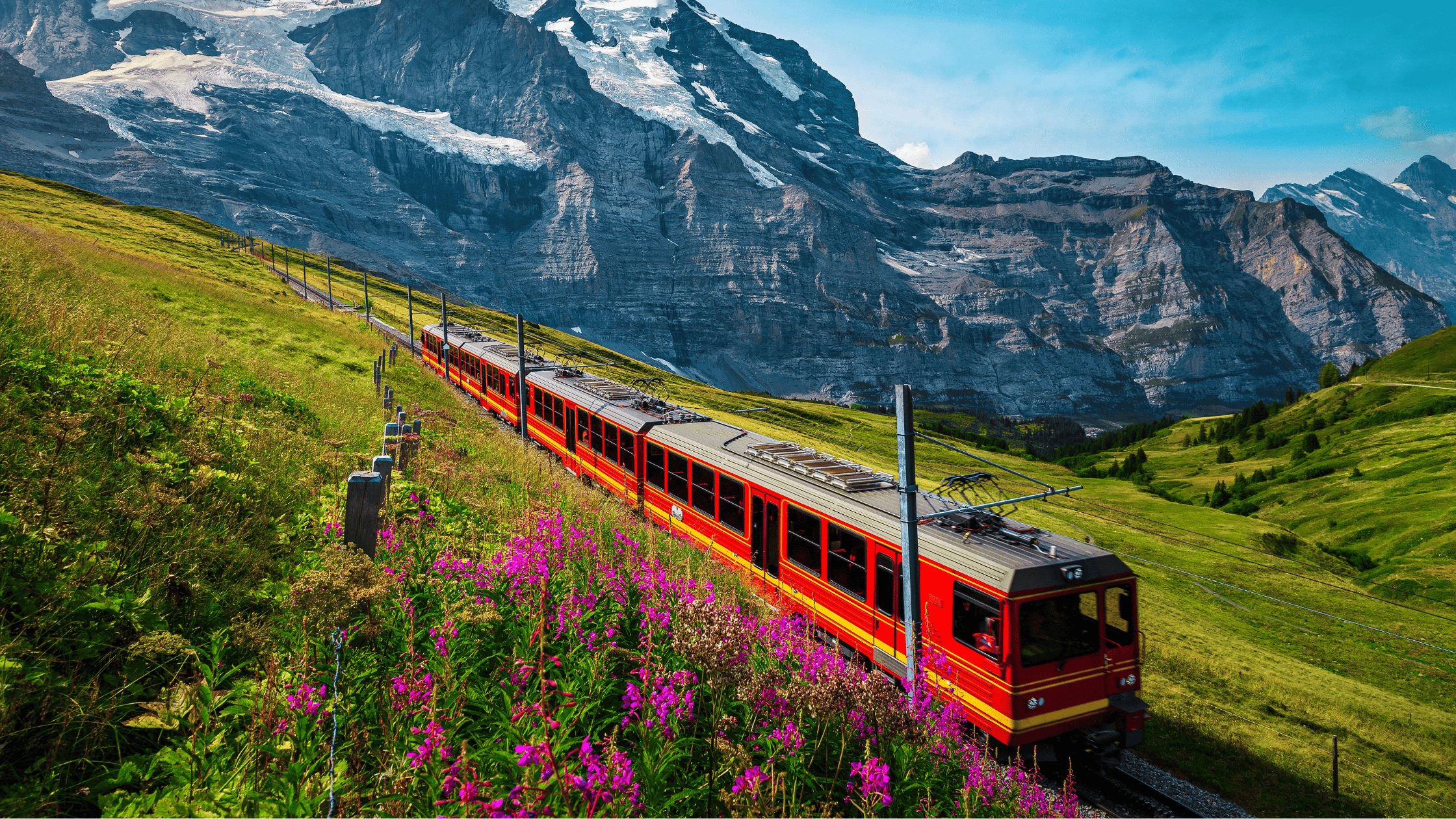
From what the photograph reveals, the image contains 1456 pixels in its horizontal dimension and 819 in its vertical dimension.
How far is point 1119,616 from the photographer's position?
10109 mm

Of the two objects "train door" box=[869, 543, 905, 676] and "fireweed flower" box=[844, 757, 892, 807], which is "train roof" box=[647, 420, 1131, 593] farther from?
"fireweed flower" box=[844, 757, 892, 807]

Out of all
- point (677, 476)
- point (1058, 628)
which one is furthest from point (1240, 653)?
point (677, 476)

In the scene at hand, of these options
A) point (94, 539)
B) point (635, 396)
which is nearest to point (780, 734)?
point (94, 539)

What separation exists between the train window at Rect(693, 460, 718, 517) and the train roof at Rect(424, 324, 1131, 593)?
1.07 ft

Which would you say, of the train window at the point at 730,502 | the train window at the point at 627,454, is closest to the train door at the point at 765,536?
the train window at the point at 730,502

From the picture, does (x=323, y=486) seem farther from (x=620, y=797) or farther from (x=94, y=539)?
(x=620, y=797)

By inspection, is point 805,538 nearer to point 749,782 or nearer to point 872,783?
point 872,783

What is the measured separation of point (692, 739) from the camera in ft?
13.8

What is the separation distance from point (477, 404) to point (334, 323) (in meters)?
12.2

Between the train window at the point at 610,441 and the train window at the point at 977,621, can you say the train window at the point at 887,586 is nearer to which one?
the train window at the point at 977,621

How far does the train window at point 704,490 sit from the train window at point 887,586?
537cm

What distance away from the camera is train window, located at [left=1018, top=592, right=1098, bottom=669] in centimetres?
941

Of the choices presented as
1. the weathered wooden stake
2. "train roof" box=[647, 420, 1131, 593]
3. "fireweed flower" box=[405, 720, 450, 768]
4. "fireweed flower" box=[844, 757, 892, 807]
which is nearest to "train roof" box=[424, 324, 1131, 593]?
"train roof" box=[647, 420, 1131, 593]

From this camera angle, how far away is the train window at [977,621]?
9477 millimetres
